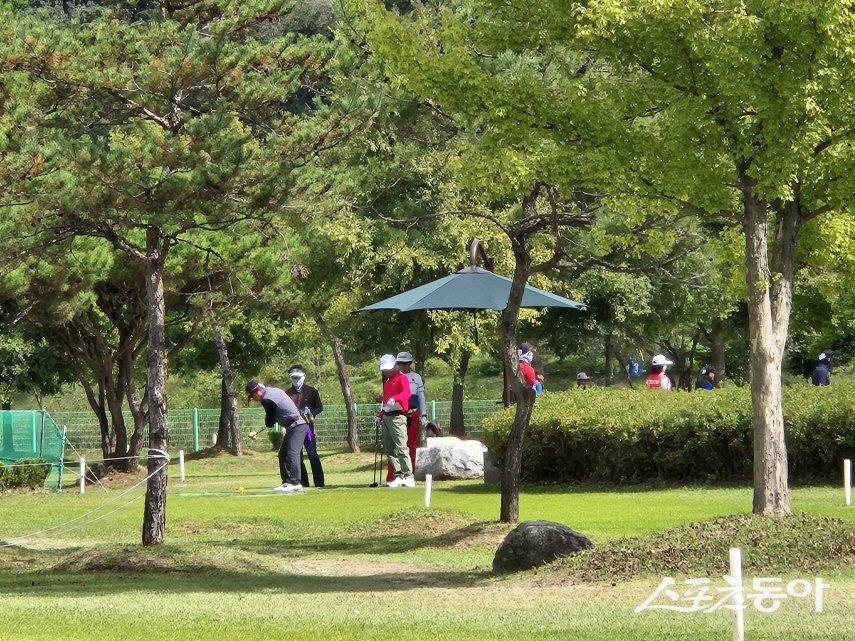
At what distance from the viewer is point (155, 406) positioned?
15.0 meters

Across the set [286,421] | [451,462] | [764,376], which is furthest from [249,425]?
[764,376]

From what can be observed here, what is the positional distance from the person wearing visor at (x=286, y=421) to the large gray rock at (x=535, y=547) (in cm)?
703

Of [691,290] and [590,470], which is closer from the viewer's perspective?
[590,470]

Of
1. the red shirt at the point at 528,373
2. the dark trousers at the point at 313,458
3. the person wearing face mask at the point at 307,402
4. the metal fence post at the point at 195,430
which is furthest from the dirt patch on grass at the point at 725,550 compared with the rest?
the metal fence post at the point at 195,430

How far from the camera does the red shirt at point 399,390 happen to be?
→ 21.4 meters

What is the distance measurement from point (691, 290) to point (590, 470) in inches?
721

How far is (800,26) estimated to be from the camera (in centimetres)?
1160

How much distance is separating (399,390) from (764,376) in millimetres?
9713

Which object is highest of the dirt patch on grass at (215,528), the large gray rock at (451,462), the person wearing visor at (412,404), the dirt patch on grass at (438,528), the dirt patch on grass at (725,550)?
the person wearing visor at (412,404)

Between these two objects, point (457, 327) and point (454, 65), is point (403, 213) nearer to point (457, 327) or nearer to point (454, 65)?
point (457, 327)

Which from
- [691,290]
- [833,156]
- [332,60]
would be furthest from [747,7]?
[691,290]

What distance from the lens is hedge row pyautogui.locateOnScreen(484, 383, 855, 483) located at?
20.1 m

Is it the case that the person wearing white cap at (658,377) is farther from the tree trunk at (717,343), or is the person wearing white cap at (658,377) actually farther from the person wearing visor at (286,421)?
the tree trunk at (717,343)

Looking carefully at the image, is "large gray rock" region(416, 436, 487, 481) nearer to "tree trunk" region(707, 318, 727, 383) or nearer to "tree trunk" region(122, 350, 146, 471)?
"tree trunk" region(122, 350, 146, 471)
